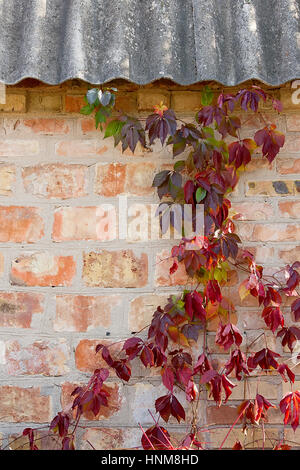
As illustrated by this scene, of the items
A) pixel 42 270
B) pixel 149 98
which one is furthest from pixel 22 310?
pixel 149 98

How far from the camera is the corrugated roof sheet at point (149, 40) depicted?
1.89 metres

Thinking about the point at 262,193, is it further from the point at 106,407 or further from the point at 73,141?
the point at 106,407

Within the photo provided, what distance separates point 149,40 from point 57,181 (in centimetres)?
64

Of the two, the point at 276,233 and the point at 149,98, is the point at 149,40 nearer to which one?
the point at 149,98

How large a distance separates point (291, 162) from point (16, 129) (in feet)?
3.61

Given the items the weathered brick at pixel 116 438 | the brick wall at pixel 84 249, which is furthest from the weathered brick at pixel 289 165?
the weathered brick at pixel 116 438

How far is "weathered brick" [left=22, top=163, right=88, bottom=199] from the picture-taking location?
2076 mm

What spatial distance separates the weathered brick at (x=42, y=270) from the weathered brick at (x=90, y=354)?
244 millimetres

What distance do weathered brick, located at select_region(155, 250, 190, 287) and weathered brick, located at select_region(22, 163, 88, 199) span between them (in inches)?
16.1

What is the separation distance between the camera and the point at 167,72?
73.9 inches

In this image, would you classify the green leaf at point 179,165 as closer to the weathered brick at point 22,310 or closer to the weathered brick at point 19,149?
the weathered brick at point 19,149

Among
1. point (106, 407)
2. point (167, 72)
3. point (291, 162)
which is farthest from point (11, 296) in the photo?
point (291, 162)

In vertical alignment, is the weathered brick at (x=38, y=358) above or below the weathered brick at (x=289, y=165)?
below
